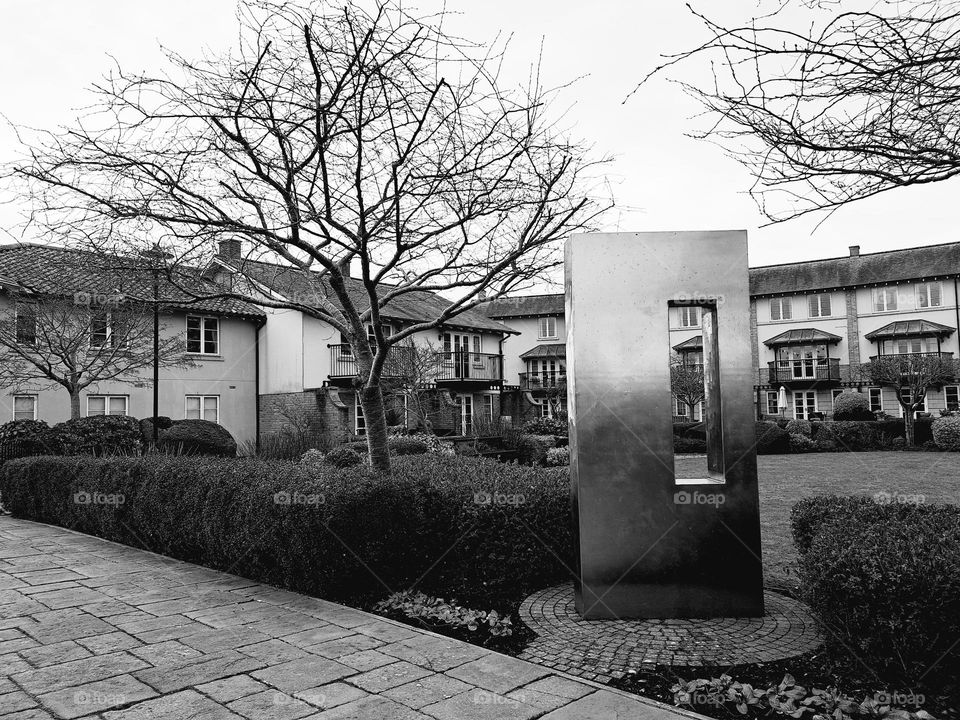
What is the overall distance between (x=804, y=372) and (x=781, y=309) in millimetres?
4560

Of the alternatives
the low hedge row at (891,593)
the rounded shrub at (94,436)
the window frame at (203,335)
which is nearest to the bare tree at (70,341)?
the rounded shrub at (94,436)

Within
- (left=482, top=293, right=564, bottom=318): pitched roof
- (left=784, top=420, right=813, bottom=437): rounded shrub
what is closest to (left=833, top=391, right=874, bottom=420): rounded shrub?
(left=784, top=420, right=813, bottom=437): rounded shrub

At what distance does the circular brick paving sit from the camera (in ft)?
14.3

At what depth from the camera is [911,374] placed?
28922mm

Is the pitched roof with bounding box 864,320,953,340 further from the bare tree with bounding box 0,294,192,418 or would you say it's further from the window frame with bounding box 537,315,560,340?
the bare tree with bounding box 0,294,192,418

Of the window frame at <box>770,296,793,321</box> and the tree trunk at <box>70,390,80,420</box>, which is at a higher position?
the window frame at <box>770,296,793,321</box>

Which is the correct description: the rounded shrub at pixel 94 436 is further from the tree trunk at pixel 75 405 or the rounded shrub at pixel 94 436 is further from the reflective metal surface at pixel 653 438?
the reflective metal surface at pixel 653 438

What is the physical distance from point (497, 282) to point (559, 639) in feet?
11.2

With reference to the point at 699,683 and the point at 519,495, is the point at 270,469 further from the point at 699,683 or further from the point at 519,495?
the point at 699,683

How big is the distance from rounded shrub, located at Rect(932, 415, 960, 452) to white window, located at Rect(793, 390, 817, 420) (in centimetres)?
1598

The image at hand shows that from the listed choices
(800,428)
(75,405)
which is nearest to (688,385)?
(800,428)

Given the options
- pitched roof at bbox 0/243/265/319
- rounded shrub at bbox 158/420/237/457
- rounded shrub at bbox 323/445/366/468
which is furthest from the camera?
rounded shrub at bbox 158/420/237/457

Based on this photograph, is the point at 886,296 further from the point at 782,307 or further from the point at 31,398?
the point at 31,398

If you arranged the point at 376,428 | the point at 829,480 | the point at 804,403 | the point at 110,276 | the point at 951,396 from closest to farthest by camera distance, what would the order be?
the point at 110,276 < the point at 376,428 < the point at 829,480 < the point at 951,396 < the point at 804,403
